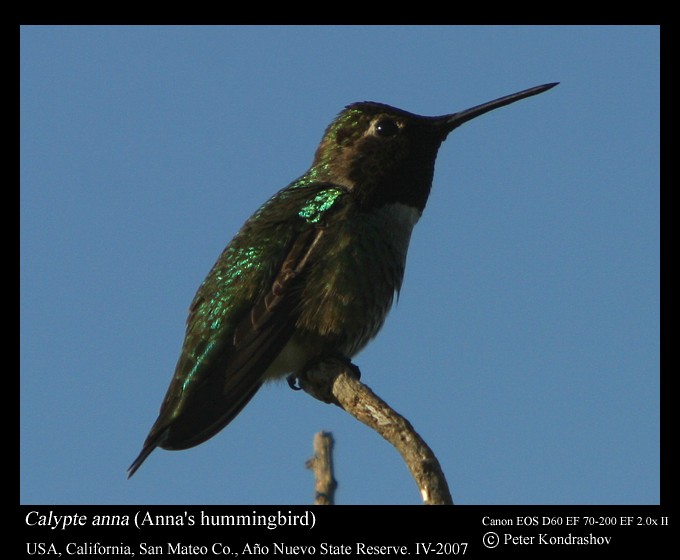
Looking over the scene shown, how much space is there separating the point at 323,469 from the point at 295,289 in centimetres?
281

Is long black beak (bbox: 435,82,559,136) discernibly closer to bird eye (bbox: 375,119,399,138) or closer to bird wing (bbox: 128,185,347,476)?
bird eye (bbox: 375,119,399,138)

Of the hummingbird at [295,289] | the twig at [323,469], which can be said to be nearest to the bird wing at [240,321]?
the hummingbird at [295,289]

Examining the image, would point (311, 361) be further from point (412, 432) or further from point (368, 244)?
point (412, 432)

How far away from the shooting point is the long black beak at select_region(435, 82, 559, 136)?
29.4 ft

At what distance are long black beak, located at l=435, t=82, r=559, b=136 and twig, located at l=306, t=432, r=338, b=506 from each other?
416 centimetres

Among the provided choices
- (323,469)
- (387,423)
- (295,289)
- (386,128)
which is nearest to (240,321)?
(295,289)

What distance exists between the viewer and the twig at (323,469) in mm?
4941

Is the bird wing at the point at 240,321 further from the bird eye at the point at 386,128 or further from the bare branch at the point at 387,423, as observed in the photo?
the bird eye at the point at 386,128

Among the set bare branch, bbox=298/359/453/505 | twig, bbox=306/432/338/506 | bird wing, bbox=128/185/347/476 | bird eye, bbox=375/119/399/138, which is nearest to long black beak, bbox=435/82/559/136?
bird eye, bbox=375/119/399/138

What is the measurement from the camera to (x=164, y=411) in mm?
7531

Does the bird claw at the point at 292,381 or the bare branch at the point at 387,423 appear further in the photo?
the bird claw at the point at 292,381

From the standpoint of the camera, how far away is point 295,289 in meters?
7.81

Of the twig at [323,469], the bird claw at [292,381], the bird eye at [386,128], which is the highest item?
the bird eye at [386,128]
